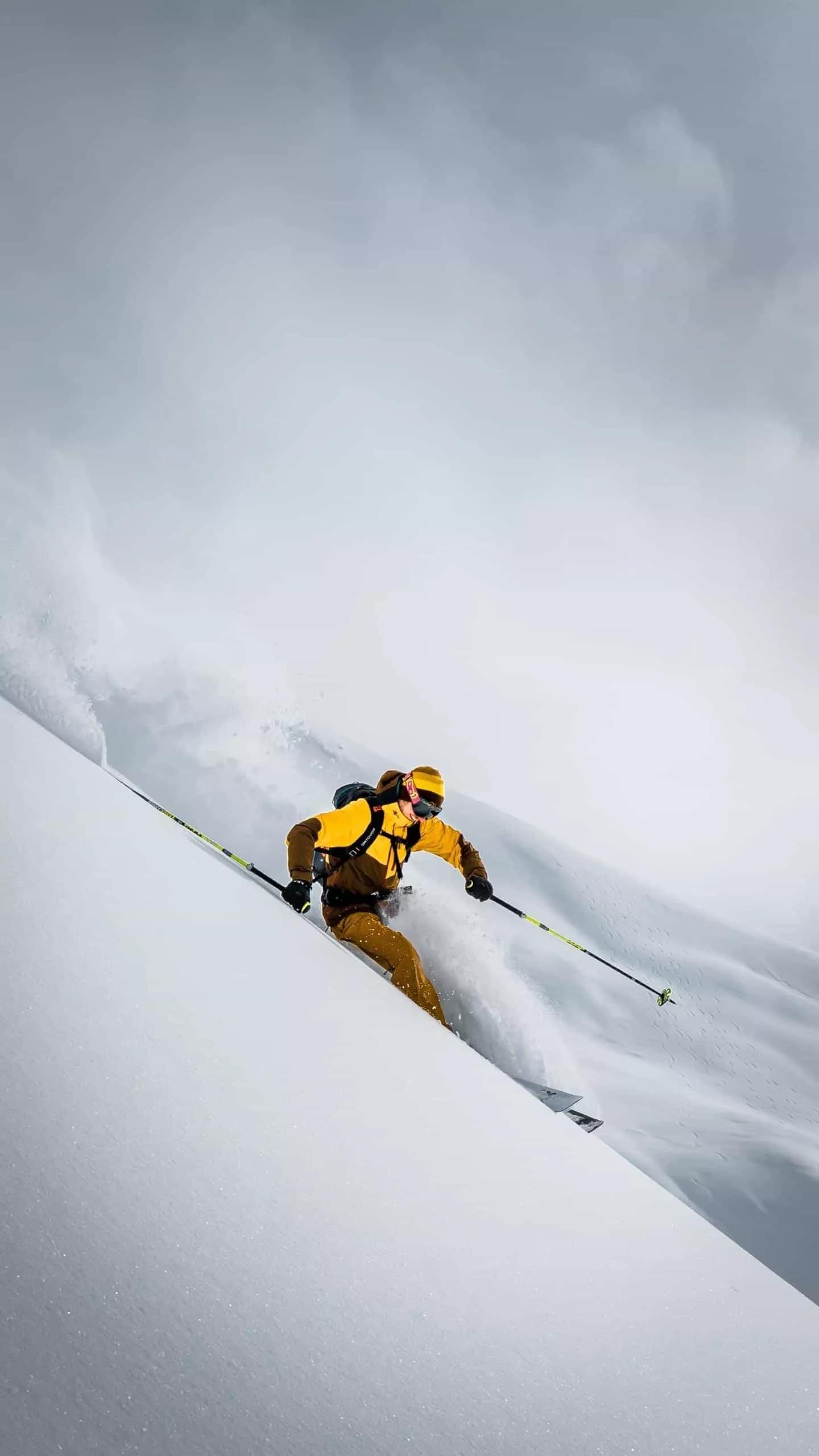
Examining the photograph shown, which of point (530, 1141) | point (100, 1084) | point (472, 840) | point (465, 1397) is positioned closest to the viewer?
point (465, 1397)

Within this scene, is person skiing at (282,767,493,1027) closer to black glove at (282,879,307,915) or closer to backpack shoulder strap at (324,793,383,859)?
backpack shoulder strap at (324,793,383,859)

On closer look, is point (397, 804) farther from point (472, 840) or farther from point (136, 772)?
point (136, 772)

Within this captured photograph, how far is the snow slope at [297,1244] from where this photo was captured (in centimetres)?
67

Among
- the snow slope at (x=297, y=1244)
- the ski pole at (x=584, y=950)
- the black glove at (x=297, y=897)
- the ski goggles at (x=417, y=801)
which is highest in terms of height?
the ski pole at (x=584, y=950)

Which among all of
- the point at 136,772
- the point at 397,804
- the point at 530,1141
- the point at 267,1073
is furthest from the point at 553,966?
the point at 136,772

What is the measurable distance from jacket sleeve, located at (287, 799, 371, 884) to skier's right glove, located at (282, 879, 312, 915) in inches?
9.5

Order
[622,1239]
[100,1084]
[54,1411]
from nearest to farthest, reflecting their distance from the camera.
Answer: [54,1411] → [100,1084] → [622,1239]

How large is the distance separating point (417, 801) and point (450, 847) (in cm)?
88

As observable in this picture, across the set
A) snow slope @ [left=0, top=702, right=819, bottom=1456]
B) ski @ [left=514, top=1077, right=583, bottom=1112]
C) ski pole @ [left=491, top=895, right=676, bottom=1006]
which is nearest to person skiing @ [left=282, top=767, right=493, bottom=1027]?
ski @ [left=514, top=1077, right=583, bottom=1112]

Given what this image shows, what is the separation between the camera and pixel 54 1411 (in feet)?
1.77

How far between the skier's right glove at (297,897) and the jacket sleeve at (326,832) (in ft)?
0.79

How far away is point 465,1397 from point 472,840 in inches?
651

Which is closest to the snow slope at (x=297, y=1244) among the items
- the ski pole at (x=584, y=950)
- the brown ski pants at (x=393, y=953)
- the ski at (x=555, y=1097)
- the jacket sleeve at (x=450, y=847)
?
the ski at (x=555, y=1097)

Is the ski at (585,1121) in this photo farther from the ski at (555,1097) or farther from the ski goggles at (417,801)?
the ski goggles at (417,801)
